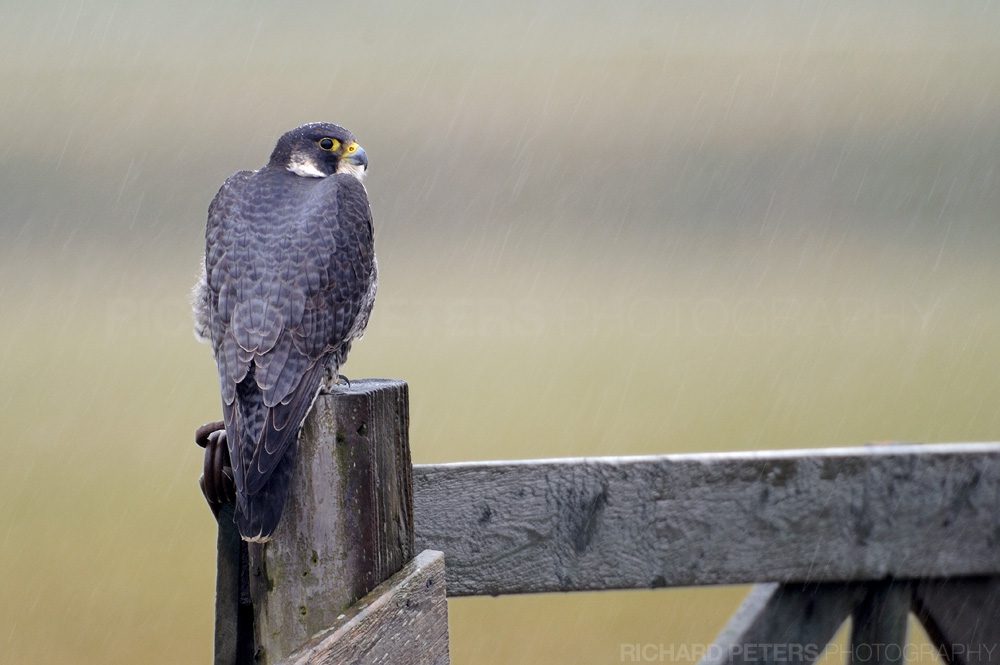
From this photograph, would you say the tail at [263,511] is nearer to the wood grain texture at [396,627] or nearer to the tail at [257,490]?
the tail at [257,490]

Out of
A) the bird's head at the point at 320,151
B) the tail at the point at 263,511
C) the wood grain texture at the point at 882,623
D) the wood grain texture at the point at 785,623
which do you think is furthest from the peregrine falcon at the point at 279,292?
the wood grain texture at the point at 882,623

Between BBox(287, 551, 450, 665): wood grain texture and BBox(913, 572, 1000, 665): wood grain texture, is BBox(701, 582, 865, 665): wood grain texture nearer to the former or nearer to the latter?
BBox(913, 572, 1000, 665): wood grain texture

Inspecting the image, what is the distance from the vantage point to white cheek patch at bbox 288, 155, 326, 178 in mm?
2635

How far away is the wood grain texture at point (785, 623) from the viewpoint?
5.68 feet

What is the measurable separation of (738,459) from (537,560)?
388 millimetres

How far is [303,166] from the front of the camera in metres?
2.67

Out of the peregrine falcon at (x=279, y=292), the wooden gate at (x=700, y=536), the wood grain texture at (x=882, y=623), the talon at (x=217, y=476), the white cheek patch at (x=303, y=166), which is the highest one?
the white cheek patch at (x=303, y=166)

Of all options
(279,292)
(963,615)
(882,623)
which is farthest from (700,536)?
(279,292)

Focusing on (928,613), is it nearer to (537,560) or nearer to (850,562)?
(850,562)

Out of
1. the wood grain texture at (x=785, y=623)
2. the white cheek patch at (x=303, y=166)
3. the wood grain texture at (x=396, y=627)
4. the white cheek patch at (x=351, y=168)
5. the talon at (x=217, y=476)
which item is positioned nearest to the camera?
the wood grain texture at (x=396, y=627)

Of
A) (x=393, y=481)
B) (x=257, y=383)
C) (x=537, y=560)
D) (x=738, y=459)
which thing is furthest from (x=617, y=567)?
(x=257, y=383)

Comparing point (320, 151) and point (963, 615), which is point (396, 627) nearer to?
point (963, 615)

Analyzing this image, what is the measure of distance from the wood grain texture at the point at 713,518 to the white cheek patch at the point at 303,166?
1.32 meters

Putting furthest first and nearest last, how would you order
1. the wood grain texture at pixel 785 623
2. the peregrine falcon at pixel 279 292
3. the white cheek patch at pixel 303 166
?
the white cheek patch at pixel 303 166, the wood grain texture at pixel 785 623, the peregrine falcon at pixel 279 292
